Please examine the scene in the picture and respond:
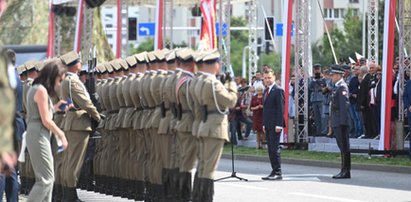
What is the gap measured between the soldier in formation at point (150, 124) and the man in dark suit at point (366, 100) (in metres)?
11.9

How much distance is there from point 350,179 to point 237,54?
9200 cm

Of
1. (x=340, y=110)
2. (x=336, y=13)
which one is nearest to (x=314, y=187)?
(x=340, y=110)

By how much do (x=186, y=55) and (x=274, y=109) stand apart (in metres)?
6.56

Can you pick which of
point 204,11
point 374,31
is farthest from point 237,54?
point 204,11

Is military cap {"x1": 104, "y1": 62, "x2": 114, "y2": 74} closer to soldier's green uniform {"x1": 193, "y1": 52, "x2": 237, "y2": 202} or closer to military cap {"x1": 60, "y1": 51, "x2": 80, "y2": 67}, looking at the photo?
military cap {"x1": 60, "y1": 51, "x2": 80, "y2": 67}

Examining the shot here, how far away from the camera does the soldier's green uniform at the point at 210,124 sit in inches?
458

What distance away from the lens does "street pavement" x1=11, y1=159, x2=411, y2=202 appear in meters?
15.4

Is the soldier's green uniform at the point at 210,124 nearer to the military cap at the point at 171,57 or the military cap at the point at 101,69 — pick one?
the military cap at the point at 171,57

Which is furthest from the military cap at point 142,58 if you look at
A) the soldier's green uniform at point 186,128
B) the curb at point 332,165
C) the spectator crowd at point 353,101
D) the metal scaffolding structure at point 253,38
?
the metal scaffolding structure at point 253,38

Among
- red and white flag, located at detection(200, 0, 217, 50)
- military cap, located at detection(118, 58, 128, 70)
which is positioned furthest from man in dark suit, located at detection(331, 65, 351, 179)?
military cap, located at detection(118, 58, 128, 70)

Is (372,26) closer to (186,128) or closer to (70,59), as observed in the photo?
(70,59)

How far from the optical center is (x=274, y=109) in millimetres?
18797

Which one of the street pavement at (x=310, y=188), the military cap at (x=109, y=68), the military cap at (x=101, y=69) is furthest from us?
the military cap at (x=101, y=69)

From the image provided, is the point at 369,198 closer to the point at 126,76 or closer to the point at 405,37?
the point at 126,76
